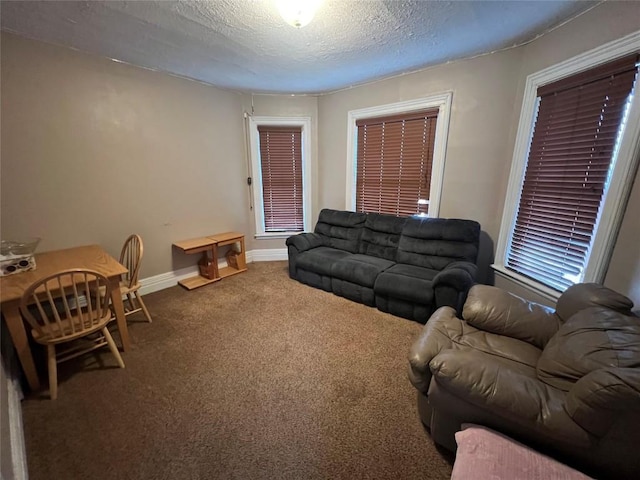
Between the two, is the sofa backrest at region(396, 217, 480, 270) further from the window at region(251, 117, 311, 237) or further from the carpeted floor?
the window at region(251, 117, 311, 237)

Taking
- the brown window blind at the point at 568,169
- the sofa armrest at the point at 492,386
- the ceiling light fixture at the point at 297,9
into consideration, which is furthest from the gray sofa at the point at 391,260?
the ceiling light fixture at the point at 297,9

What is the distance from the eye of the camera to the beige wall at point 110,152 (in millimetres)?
2268

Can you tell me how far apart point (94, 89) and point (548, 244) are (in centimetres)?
445

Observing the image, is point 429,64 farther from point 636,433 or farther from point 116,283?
point 116,283

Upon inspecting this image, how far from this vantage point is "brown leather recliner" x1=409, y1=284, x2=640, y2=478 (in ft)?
3.14

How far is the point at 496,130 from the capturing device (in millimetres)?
2705

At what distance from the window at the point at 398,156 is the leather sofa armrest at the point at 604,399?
98.2 inches

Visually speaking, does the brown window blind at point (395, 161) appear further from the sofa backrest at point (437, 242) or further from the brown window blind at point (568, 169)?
the brown window blind at point (568, 169)

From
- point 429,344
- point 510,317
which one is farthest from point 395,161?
point 429,344

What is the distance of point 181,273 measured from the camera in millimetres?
3529

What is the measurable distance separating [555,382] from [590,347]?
217 mm

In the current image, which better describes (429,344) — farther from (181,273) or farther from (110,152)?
(110,152)

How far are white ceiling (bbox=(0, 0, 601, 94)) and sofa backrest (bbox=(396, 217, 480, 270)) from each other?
172 cm

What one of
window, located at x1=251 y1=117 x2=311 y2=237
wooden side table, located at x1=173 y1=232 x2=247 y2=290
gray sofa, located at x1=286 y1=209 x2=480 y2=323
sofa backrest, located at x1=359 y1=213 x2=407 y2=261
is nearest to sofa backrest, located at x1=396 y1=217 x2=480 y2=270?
gray sofa, located at x1=286 y1=209 x2=480 y2=323
